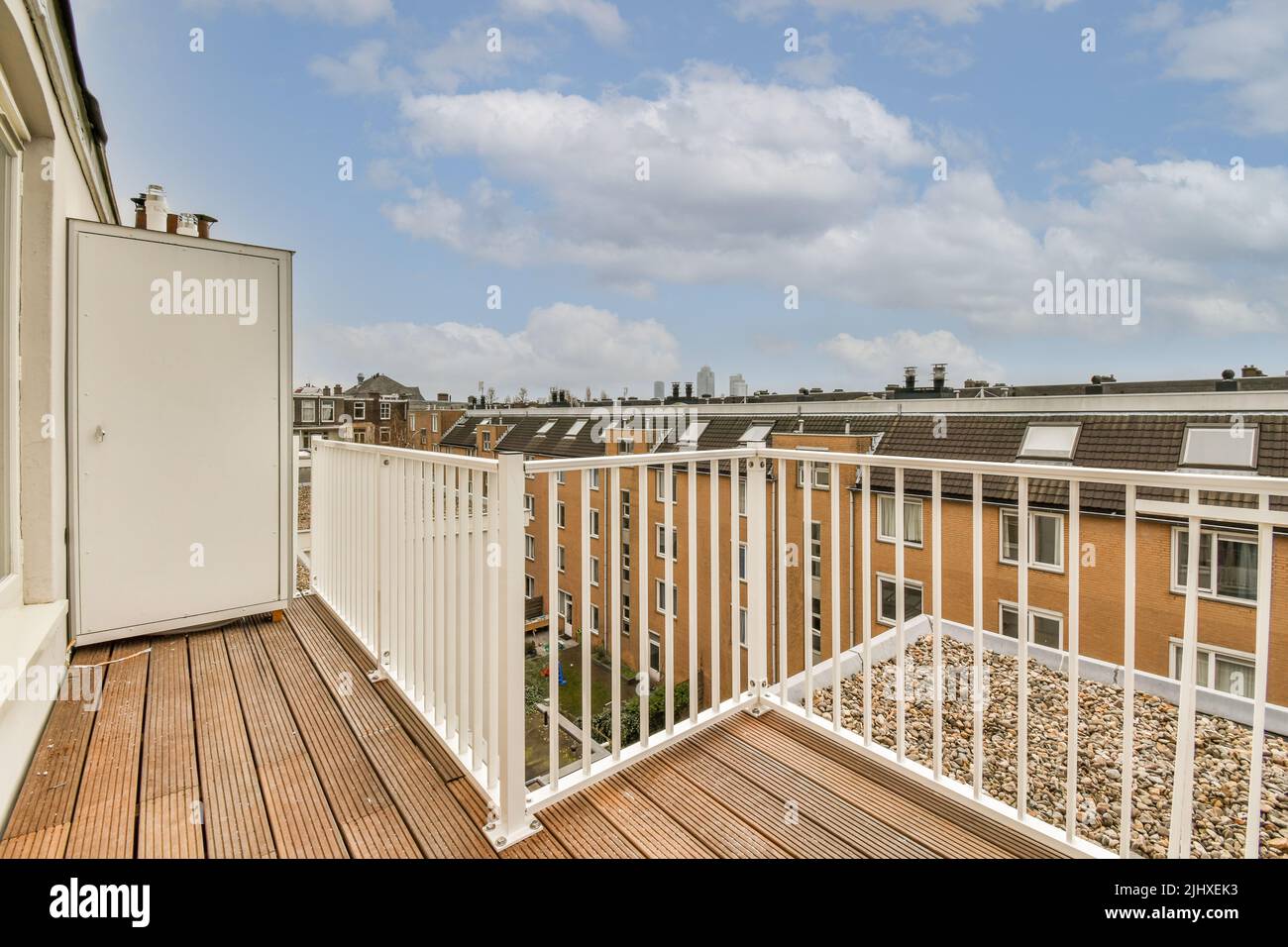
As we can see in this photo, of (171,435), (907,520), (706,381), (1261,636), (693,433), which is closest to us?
(1261,636)

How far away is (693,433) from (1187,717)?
16.6 meters

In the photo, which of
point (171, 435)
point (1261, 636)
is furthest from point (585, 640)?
point (171, 435)

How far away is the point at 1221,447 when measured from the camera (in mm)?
10062

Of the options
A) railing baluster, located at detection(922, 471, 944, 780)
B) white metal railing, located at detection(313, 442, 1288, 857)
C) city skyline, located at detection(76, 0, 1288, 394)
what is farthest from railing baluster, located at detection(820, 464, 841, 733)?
city skyline, located at detection(76, 0, 1288, 394)

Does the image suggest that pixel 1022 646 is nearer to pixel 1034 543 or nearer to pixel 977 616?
pixel 977 616

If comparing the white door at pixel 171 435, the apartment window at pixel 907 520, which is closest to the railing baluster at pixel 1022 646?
the white door at pixel 171 435

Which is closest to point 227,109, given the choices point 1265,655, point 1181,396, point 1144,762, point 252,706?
point 252,706

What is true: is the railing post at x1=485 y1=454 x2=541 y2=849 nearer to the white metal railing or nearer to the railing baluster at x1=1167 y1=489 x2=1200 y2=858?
the white metal railing

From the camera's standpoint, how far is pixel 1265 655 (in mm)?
1173

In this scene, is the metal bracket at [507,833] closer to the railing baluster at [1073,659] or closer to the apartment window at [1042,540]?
the railing baluster at [1073,659]

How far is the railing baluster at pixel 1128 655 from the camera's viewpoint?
1338mm

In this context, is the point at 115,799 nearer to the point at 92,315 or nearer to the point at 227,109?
the point at 92,315

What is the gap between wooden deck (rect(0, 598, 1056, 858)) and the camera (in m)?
1.54
